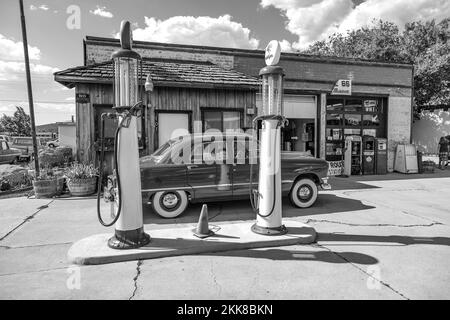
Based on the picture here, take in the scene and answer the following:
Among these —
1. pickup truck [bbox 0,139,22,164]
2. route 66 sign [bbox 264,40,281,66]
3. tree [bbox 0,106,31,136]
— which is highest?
tree [bbox 0,106,31,136]

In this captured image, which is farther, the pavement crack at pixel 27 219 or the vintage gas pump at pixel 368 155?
the vintage gas pump at pixel 368 155

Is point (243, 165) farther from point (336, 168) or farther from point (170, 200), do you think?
point (336, 168)

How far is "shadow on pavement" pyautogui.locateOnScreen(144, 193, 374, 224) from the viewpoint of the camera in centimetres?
585

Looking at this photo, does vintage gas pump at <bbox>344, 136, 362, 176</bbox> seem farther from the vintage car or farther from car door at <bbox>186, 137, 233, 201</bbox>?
car door at <bbox>186, 137, 233, 201</bbox>

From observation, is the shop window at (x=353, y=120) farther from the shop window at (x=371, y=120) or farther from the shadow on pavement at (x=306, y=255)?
the shadow on pavement at (x=306, y=255)

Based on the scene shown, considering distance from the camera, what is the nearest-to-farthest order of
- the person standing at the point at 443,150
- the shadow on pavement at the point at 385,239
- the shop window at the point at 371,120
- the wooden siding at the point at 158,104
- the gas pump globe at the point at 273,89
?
the gas pump globe at the point at 273,89 < the shadow on pavement at the point at 385,239 < the wooden siding at the point at 158,104 < the shop window at the point at 371,120 < the person standing at the point at 443,150

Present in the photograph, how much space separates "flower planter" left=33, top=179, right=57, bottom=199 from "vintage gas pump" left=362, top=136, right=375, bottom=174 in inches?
419

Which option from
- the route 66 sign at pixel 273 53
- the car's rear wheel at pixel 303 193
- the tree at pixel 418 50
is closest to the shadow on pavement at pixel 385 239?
the car's rear wheel at pixel 303 193

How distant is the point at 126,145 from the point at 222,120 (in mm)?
6391

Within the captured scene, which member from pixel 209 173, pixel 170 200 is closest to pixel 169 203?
pixel 170 200

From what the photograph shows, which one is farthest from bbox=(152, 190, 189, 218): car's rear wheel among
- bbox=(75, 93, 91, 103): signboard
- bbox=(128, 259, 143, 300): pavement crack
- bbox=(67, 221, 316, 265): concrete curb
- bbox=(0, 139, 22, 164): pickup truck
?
bbox=(0, 139, 22, 164): pickup truck

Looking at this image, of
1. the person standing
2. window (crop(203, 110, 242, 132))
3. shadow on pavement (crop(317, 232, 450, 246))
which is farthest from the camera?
the person standing

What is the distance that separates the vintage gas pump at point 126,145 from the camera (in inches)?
153
